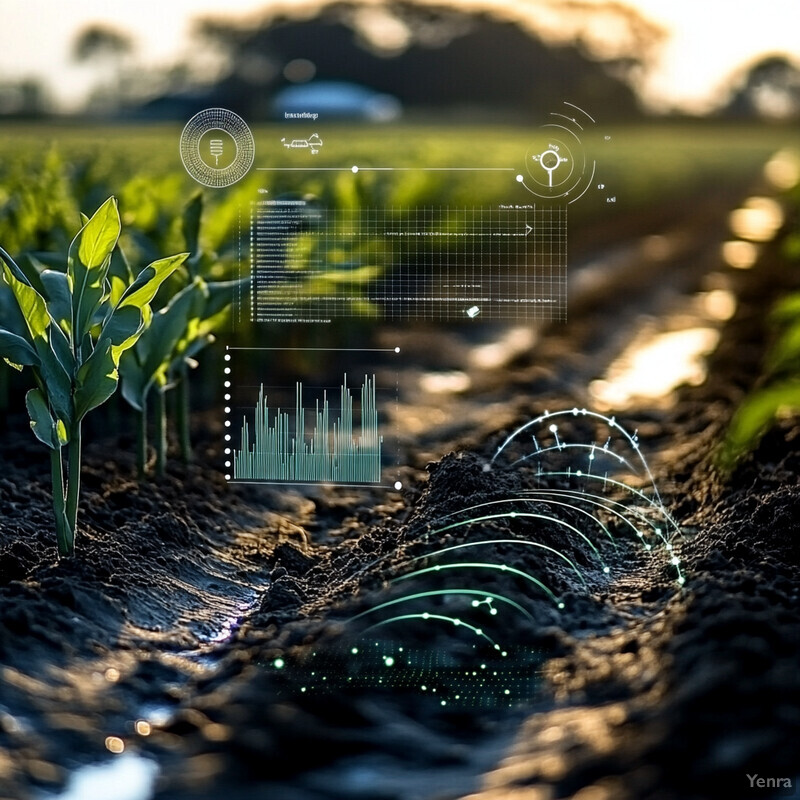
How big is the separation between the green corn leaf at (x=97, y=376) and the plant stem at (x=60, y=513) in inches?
6.8

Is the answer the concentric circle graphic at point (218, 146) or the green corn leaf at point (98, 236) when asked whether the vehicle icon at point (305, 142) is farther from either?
the green corn leaf at point (98, 236)

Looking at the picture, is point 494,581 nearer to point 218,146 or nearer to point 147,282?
point 147,282

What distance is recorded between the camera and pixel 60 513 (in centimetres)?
308

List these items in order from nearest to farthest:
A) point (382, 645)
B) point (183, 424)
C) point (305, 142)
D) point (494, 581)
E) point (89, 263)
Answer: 1. point (382, 645)
2. point (494, 581)
3. point (89, 263)
4. point (305, 142)
5. point (183, 424)

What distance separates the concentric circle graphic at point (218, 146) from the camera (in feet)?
12.2

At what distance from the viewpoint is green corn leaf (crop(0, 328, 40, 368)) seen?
293cm

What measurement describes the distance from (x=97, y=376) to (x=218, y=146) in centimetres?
110

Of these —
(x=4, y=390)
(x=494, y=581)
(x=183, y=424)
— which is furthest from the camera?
(x=4, y=390)

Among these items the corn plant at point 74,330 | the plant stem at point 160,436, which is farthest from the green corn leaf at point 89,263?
the plant stem at point 160,436

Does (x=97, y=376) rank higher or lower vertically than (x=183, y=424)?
lower

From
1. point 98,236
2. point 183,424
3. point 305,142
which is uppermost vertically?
point 305,142

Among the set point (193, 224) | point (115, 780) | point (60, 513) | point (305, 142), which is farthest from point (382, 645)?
point (193, 224)

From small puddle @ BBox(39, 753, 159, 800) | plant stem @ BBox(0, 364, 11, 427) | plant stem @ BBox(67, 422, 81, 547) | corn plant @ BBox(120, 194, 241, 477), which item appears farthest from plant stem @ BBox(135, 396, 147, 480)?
small puddle @ BBox(39, 753, 159, 800)

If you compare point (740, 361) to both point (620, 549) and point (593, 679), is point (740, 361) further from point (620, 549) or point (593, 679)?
point (593, 679)
